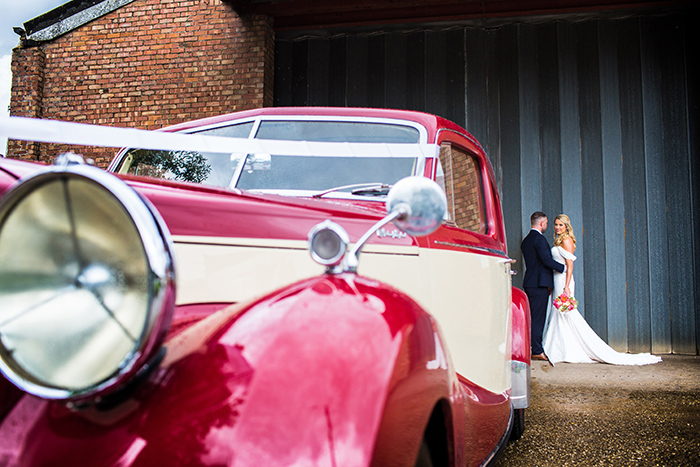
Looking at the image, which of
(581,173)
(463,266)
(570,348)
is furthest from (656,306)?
(463,266)

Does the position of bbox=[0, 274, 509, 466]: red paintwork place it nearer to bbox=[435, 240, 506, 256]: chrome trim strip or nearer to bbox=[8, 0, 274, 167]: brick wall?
bbox=[435, 240, 506, 256]: chrome trim strip

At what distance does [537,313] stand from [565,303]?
37 centimetres

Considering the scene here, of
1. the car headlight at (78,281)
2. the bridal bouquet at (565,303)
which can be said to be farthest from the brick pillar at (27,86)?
the car headlight at (78,281)

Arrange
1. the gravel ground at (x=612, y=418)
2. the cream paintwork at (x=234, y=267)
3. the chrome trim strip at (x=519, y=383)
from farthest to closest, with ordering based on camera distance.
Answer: the gravel ground at (x=612, y=418) < the chrome trim strip at (x=519, y=383) < the cream paintwork at (x=234, y=267)

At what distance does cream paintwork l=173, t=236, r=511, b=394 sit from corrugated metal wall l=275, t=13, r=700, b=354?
4.54 m

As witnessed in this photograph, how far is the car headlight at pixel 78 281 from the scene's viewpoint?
2.82ft

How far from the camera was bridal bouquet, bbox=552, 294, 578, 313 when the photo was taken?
612 centimetres

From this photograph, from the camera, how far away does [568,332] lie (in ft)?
20.4

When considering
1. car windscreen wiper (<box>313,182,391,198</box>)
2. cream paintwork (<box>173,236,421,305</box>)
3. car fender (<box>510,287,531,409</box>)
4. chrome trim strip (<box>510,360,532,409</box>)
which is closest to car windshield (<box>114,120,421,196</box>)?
car windscreen wiper (<box>313,182,391,198</box>)

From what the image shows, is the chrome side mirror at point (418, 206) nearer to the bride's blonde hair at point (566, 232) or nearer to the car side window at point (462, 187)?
the car side window at point (462, 187)

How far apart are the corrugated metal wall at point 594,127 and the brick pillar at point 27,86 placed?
4264mm

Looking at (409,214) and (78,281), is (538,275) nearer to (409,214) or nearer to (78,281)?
(409,214)

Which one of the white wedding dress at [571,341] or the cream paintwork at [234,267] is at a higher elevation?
the cream paintwork at [234,267]

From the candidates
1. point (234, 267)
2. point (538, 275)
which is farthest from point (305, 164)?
point (538, 275)
